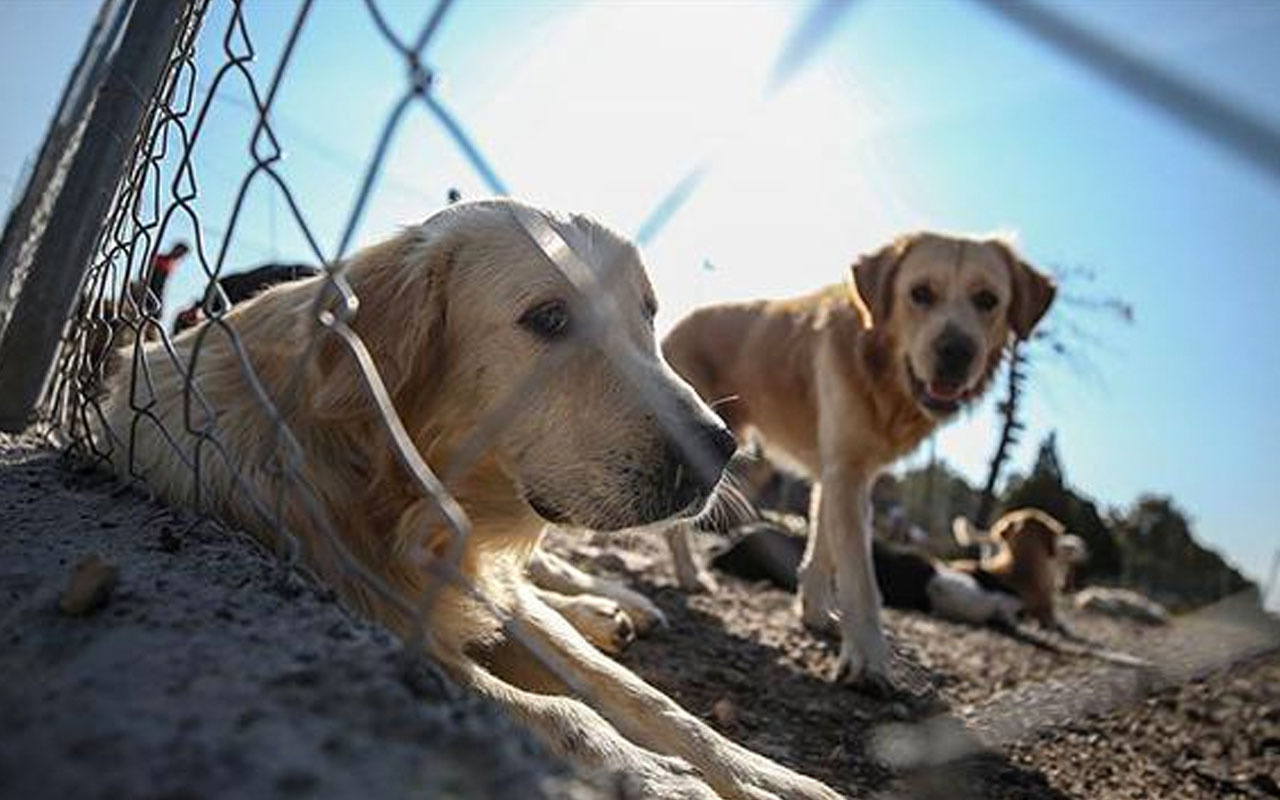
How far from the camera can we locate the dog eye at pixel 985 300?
477 centimetres

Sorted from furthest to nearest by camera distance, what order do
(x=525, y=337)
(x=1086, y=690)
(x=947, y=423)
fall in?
(x=947, y=423)
(x=1086, y=690)
(x=525, y=337)

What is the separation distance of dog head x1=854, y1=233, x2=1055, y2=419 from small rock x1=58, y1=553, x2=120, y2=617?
3.93m

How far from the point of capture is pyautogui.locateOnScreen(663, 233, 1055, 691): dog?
4.50 metres

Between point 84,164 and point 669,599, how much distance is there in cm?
327

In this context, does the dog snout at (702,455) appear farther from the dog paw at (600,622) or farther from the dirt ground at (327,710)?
the dog paw at (600,622)

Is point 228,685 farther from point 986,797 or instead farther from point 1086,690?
point 1086,690

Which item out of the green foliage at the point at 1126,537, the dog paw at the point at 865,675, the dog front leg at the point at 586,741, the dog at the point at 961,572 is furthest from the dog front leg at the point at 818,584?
the green foliage at the point at 1126,537

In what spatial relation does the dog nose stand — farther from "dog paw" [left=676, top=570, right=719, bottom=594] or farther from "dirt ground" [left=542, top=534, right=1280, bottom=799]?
"dog paw" [left=676, top=570, right=719, bottom=594]

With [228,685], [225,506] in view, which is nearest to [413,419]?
[225,506]

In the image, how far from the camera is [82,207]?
291 cm

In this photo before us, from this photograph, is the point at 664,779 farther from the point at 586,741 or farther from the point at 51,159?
the point at 51,159

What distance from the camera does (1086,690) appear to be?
12.8 feet

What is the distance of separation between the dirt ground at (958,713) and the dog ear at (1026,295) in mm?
1881

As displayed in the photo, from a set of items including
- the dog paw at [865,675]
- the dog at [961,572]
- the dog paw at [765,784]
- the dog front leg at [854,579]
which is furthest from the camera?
the dog at [961,572]
